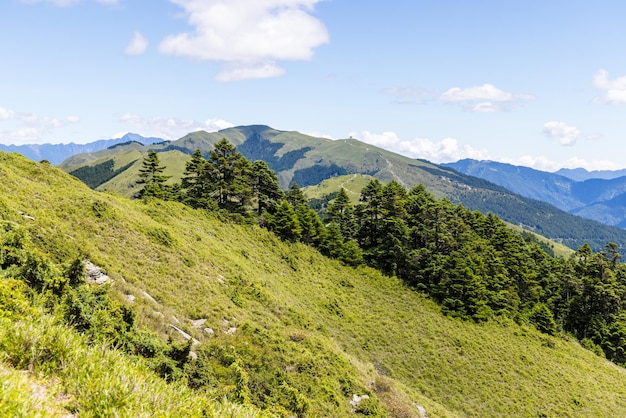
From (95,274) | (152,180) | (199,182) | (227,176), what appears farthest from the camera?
(227,176)

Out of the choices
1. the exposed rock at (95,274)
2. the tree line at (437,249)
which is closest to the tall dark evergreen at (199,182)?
the tree line at (437,249)

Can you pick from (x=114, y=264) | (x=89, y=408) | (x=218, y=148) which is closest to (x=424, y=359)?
(x=114, y=264)

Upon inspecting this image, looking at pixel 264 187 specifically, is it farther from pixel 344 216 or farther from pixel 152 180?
pixel 152 180

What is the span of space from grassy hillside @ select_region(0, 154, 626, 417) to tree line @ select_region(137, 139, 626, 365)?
12.6 feet

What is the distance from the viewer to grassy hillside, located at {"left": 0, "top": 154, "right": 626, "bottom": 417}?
19781 millimetres

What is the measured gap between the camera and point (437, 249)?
60.7 m

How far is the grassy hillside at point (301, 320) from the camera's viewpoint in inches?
779

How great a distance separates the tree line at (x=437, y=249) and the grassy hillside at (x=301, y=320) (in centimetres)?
384

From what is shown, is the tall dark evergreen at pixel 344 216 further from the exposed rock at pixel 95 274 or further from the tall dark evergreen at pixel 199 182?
the exposed rock at pixel 95 274

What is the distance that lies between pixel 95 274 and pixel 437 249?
178 ft

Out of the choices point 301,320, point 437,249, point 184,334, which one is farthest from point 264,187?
point 184,334

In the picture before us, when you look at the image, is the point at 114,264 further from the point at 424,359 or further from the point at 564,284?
the point at 564,284

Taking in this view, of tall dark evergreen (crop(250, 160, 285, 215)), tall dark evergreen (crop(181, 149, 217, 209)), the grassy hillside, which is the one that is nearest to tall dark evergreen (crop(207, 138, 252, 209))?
tall dark evergreen (crop(181, 149, 217, 209))

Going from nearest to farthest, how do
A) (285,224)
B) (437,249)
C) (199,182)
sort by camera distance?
(199,182)
(285,224)
(437,249)
